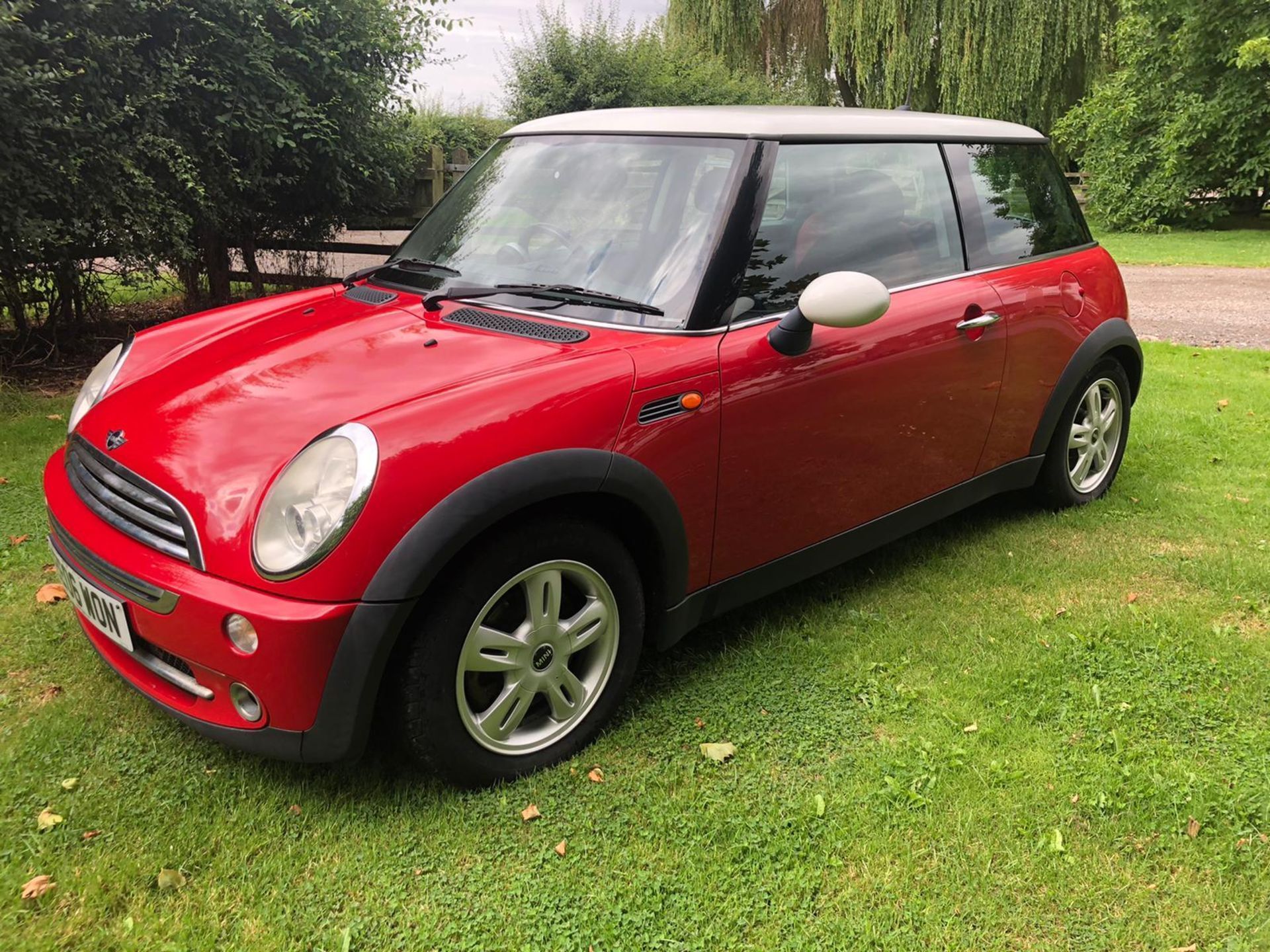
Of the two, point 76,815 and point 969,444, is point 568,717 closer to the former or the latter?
point 76,815

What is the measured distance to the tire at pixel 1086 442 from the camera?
4.20 metres

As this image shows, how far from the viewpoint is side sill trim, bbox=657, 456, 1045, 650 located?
279cm

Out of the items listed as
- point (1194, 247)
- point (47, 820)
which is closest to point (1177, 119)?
point (1194, 247)

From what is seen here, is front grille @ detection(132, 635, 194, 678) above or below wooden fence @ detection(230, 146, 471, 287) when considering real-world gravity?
below

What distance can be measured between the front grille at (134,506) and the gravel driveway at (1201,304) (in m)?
8.92

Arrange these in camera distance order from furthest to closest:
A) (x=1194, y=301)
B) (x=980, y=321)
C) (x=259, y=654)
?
(x=1194, y=301) → (x=980, y=321) → (x=259, y=654)

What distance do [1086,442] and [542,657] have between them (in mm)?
3100

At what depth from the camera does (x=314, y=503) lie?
207 centimetres

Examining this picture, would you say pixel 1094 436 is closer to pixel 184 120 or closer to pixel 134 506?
pixel 134 506

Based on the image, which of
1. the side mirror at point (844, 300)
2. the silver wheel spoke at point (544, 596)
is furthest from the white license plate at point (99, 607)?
the side mirror at point (844, 300)

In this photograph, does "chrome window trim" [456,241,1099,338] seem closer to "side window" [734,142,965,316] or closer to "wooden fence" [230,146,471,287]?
"side window" [734,142,965,316]

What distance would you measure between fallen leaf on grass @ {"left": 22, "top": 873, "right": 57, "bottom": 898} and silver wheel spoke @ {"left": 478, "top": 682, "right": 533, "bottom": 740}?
0.99 m

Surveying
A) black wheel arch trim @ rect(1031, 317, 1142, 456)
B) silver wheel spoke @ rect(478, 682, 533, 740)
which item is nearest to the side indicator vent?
silver wheel spoke @ rect(478, 682, 533, 740)

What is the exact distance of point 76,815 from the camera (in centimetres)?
230
